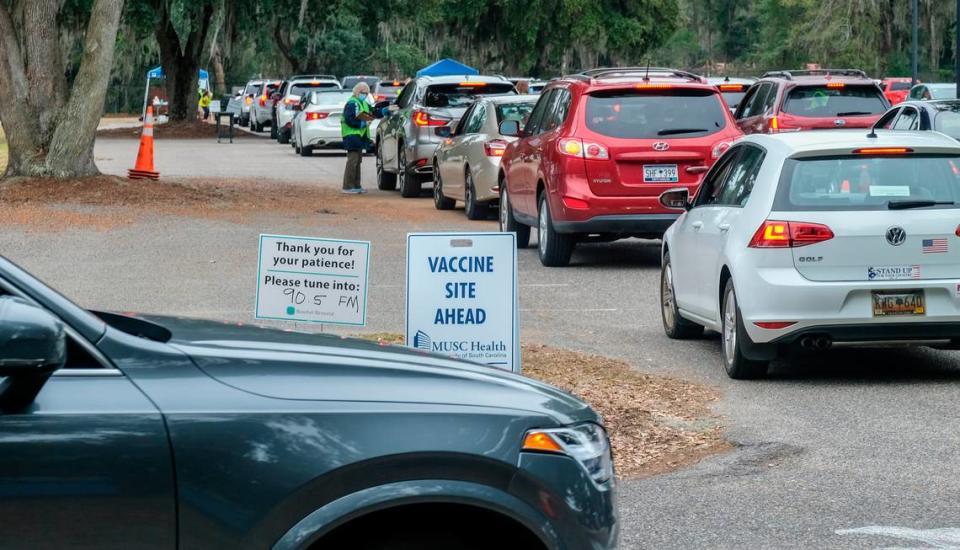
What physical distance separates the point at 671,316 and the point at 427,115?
13.1 meters

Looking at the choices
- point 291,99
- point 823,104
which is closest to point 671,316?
point 823,104

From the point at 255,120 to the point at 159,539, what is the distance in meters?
55.5

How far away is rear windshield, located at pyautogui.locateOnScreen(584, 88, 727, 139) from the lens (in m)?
15.3

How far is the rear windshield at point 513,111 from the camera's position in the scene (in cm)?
2062

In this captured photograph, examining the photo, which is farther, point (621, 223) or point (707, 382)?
point (621, 223)

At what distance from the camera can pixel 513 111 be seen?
20.7 metres

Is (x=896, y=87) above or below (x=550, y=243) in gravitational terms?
above

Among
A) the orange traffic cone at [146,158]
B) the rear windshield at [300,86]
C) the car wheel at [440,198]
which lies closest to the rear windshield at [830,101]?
the car wheel at [440,198]

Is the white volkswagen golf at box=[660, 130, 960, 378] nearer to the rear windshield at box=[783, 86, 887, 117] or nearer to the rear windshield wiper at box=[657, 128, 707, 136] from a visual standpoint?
the rear windshield wiper at box=[657, 128, 707, 136]

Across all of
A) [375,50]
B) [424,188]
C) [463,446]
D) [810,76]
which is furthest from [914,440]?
[375,50]

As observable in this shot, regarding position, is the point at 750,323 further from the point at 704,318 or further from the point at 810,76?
the point at 810,76

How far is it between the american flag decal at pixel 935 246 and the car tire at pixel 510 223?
336 inches

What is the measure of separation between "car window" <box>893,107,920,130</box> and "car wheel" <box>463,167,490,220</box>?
216 inches

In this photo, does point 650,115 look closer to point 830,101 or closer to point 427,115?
point 830,101
